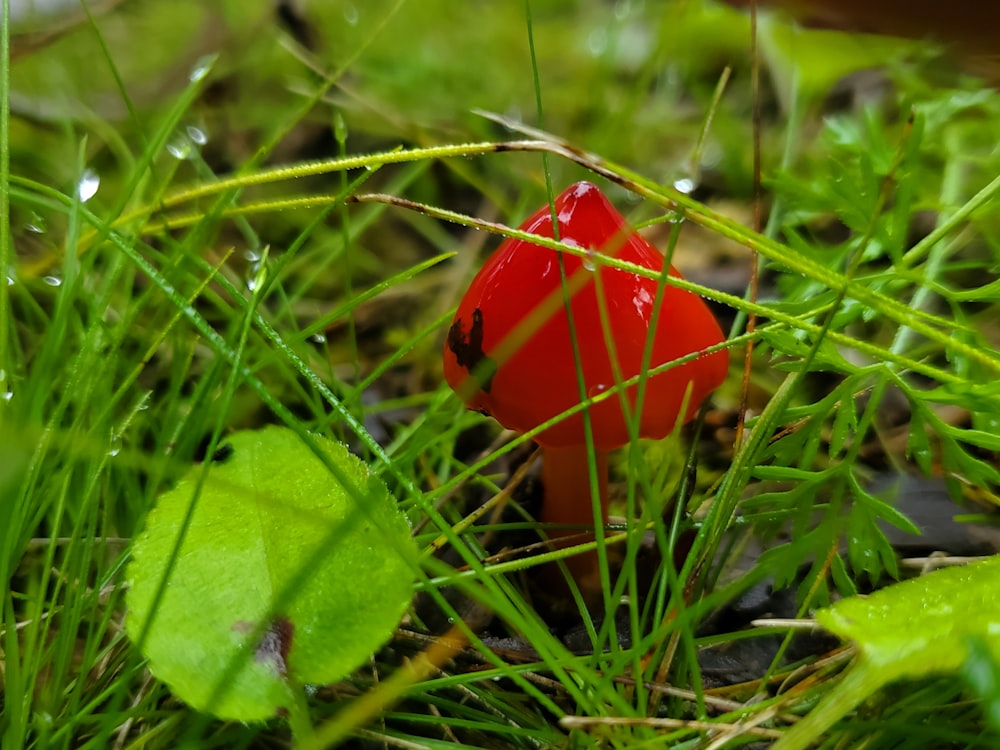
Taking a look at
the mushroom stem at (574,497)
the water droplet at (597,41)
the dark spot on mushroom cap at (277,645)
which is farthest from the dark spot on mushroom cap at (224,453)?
the water droplet at (597,41)

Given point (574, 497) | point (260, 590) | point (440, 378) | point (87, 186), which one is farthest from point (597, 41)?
point (260, 590)

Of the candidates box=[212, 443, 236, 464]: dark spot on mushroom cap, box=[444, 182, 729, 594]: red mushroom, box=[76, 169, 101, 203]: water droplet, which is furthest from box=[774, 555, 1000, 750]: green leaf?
box=[76, 169, 101, 203]: water droplet

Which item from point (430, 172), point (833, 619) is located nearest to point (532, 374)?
point (833, 619)

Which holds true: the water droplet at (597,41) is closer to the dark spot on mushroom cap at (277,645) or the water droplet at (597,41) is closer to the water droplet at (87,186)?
the water droplet at (87,186)

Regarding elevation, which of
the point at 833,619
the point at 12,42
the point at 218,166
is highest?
the point at 12,42

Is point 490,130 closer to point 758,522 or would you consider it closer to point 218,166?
point 218,166

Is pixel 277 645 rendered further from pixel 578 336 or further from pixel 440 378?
pixel 440 378
